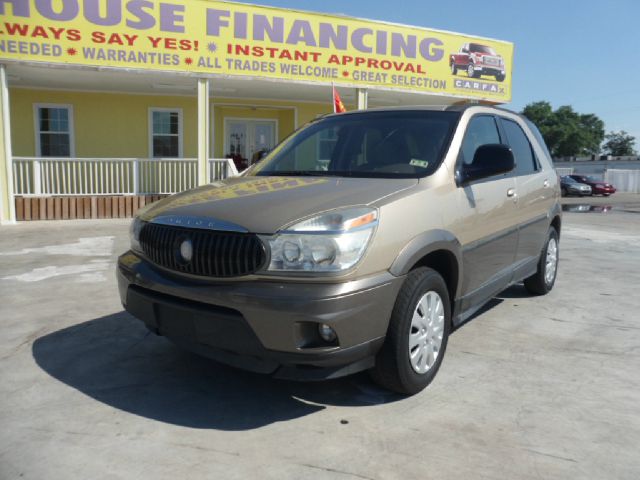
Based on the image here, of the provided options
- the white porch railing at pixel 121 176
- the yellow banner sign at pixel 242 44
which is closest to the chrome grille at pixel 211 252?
the yellow banner sign at pixel 242 44

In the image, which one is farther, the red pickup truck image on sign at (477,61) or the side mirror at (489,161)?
the red pickup truck image on sign at (477,61)

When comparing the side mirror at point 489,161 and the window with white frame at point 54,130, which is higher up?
the window with white frame at point 54,130

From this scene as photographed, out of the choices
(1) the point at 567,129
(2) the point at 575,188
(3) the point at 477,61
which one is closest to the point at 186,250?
(3) the point at 477,61

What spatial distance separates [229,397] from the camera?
3193 mm

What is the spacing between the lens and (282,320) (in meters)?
2.59

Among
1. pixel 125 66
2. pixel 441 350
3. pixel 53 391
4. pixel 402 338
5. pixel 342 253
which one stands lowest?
pixel 53 391

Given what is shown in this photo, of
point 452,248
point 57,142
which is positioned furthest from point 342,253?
point 57,142

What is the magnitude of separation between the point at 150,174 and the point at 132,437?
1159 cm

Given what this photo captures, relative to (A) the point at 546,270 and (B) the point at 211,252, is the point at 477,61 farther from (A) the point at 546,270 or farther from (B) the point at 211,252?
(B) the point at 211,252

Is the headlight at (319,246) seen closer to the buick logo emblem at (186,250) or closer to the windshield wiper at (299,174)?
the buick logo emblem at (186,250)

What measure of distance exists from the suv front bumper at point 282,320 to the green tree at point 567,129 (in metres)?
85.7

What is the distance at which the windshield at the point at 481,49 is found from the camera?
48.3 ft

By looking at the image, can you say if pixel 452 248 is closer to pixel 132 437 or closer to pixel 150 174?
pixel 132 437

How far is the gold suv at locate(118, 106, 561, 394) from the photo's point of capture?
2.65 meters
